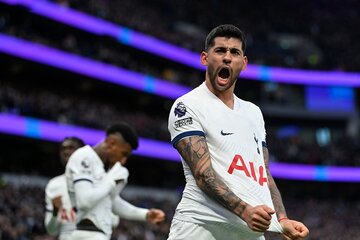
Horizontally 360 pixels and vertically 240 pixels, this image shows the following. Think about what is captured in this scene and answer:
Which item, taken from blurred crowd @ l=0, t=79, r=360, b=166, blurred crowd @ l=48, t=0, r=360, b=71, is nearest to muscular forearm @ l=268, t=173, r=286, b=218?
blurred crowd @ l=0, t=79, r=360, b=166

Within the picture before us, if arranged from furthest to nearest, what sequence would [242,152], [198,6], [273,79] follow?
[198,6] < [273,79] < [242,152]

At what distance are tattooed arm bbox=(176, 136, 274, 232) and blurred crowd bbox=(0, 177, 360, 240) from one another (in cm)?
912

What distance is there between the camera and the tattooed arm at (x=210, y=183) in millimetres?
3590

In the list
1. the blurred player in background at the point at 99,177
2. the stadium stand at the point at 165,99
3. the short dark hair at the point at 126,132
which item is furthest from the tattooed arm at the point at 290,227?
the stadium stand at the point at 165,99

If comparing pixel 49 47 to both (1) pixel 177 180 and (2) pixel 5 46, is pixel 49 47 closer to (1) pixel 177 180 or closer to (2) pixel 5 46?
(2) pixel 5 46

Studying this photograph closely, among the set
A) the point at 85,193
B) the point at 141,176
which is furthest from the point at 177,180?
the point at 85,193

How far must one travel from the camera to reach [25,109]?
30.1 metres

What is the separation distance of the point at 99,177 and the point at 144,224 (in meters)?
21.3

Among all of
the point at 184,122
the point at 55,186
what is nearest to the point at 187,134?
the point at 184,122

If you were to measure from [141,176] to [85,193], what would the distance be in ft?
111

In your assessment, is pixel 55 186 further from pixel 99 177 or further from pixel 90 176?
Result: pixel 90 176

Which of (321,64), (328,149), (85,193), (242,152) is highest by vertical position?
(321,64)

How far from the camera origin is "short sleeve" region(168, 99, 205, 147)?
13.2 ft

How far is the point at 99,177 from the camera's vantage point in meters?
6.54
